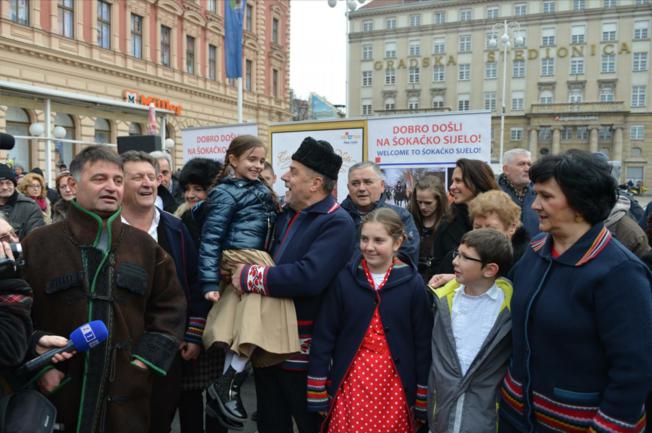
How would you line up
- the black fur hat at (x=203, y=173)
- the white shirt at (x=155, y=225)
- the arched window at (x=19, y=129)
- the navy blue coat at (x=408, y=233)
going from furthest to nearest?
the arched window at (x=19, y=129) < the black fur hat at (x=203, y=173) < the navy blue coat at (x=408, y=233) < the white shirt at (x=155, y=225)

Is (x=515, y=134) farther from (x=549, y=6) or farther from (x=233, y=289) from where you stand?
(x=233, y=289)

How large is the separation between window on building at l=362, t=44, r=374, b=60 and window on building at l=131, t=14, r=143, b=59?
42437 mm

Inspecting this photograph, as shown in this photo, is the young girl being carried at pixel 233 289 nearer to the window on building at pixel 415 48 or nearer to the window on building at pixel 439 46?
the window on building at pixel 439 46

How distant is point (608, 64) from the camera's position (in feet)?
178

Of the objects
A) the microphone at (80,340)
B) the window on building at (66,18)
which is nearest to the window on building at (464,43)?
the window on building at (66,18)

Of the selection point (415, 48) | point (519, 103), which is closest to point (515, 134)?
point (519, 103)

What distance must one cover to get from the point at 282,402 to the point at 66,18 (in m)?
22.5

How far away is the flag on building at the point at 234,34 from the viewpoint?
11.6 meters

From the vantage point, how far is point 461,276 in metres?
2.58

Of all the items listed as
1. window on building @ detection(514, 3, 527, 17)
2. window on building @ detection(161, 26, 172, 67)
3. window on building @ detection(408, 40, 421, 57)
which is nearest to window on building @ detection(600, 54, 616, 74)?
window on building @ detection(514, 3, 527, 17)

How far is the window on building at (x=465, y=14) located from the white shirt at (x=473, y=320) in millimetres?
62622

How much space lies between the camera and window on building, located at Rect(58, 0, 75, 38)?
66.6ft

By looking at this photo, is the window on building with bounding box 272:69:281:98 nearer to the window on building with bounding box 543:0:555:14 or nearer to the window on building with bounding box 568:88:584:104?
the window on building with bounding box 568:88:584:104

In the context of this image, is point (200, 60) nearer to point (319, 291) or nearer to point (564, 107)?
Result: point (319, 291)
